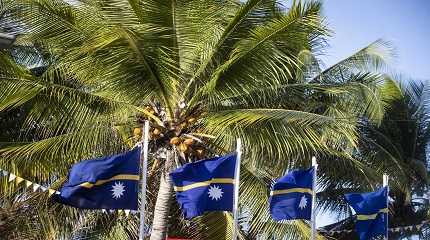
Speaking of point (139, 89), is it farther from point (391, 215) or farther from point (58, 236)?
point (391, 215)

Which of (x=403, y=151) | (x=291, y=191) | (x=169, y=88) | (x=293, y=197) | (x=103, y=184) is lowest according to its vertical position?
(x=403, y=151)

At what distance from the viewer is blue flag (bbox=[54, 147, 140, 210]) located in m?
12.4

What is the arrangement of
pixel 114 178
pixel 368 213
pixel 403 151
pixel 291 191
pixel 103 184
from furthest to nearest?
pixel 403 151
pixel 368 213
pixel 291 191
pixel 114 178
pixel 103 184

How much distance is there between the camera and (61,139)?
1631cm

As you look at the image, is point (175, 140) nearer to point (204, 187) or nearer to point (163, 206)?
point (163, 206)

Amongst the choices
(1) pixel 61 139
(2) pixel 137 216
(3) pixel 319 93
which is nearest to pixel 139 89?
(1) pixel 61 139

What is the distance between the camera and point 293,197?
47.8 ft

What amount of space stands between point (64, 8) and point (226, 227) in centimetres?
629

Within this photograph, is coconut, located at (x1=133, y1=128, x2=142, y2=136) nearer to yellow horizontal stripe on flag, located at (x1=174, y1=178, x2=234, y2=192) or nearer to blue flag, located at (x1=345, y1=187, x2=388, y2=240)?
yellow horizontal stripe on flag, located at (x1=174, y1=178, x2=234, y2=192)

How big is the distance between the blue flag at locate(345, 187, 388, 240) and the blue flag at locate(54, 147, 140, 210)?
18.3 feet

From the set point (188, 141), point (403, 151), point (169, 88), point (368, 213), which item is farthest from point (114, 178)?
point (403, 151)

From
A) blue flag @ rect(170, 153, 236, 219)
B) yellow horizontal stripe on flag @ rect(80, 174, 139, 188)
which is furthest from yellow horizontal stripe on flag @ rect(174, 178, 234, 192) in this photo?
yellow horizontal stripe on flag @ rect(80, 174, 139, 188)

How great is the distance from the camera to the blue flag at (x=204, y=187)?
13.0 metres

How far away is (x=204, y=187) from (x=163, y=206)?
2.36 m
